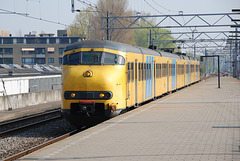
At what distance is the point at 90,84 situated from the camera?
14.0 meters

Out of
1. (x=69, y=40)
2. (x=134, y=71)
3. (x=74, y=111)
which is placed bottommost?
(x=74, y=111)

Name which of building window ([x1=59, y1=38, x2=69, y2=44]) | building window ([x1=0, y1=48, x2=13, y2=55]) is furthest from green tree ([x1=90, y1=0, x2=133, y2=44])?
building window ([x1=0, y1=48, x2=13, y2=55])

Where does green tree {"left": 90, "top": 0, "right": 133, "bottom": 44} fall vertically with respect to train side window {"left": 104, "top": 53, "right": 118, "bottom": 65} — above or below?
above

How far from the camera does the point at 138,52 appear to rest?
18516 mm

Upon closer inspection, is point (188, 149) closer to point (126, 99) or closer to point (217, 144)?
point (217, 144)

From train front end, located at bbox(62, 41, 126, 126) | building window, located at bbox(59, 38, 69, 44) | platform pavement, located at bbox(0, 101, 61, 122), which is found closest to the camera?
train front end, located at bbox(62, 41, 126, 126)

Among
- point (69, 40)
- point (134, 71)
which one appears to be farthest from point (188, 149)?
point (69, 40)

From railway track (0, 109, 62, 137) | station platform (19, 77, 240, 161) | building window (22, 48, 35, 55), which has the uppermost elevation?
building window (22, 48, 35, 55)

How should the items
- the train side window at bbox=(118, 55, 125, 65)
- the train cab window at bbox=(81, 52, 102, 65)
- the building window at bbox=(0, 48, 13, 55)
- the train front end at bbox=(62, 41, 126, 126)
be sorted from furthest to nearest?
1. the building window at bbox=(0, 48, 13, 55)
2. the train side window at bbox=(118, 55, 125, 65)
3. the train cab window at bbox=(81, 52, 102, 65)
4. the train front end at bbox=(62, 41, 126, 126)

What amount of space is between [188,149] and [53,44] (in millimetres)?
98853

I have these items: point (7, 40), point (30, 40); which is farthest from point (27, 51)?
point (7, 40)

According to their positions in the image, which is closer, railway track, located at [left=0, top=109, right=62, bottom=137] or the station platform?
the station platform

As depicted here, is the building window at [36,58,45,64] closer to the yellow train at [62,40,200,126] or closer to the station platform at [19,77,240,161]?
the yellow train at [62,40,200,126]

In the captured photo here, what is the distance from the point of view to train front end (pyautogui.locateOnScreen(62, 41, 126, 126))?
1403 cm
